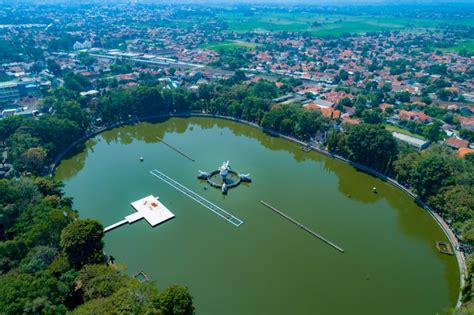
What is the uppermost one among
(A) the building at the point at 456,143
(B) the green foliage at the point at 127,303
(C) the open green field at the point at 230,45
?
(B) the green foliage at the point at 127,303

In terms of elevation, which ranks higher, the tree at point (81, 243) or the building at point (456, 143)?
the tree at point (81, 243)

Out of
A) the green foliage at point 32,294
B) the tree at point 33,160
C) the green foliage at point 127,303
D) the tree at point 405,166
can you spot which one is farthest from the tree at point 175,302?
the tree at point 405,166

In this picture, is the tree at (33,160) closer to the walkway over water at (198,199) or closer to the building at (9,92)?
A: the walkway over water at (198,199)

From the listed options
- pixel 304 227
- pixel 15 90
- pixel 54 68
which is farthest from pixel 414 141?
pixel 54 68

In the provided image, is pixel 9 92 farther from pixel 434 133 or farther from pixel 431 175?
pixel 434 133

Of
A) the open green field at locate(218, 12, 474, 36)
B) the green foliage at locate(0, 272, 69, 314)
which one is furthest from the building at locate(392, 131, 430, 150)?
the open green field at locate(218, 12, 474, 36)

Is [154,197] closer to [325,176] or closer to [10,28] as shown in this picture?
[325,176]
